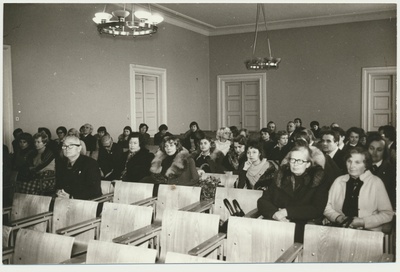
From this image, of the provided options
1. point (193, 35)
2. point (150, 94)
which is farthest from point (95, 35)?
point (193, 35)

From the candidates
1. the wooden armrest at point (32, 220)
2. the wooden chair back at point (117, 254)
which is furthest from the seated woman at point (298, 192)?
the wooden armrest at point (32, 220)

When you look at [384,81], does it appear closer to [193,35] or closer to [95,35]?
[193,35]

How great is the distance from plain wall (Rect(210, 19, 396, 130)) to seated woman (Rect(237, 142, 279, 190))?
7859mm

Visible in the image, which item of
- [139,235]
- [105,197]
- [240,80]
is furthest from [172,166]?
[240,80]

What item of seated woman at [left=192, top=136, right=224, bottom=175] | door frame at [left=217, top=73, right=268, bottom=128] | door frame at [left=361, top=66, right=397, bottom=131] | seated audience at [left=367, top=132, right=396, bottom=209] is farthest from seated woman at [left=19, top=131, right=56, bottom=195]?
door frame at [left=361, top=66, right=397, bottom=131]

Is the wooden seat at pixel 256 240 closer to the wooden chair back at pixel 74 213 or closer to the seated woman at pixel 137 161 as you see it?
the wooden chair back at pixel 74 213

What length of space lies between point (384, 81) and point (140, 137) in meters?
7.97

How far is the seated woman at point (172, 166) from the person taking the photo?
512 cm

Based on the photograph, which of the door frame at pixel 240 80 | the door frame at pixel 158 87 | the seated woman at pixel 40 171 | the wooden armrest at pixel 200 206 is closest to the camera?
the wooden armrest at pixel 200 206

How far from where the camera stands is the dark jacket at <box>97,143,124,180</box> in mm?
6414

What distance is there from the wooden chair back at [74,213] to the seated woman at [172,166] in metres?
1.41

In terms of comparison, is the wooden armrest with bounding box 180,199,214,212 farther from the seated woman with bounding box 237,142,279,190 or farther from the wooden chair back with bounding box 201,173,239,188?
the wooden chair back with bounding box 201,173,239,188

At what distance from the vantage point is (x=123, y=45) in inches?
395
